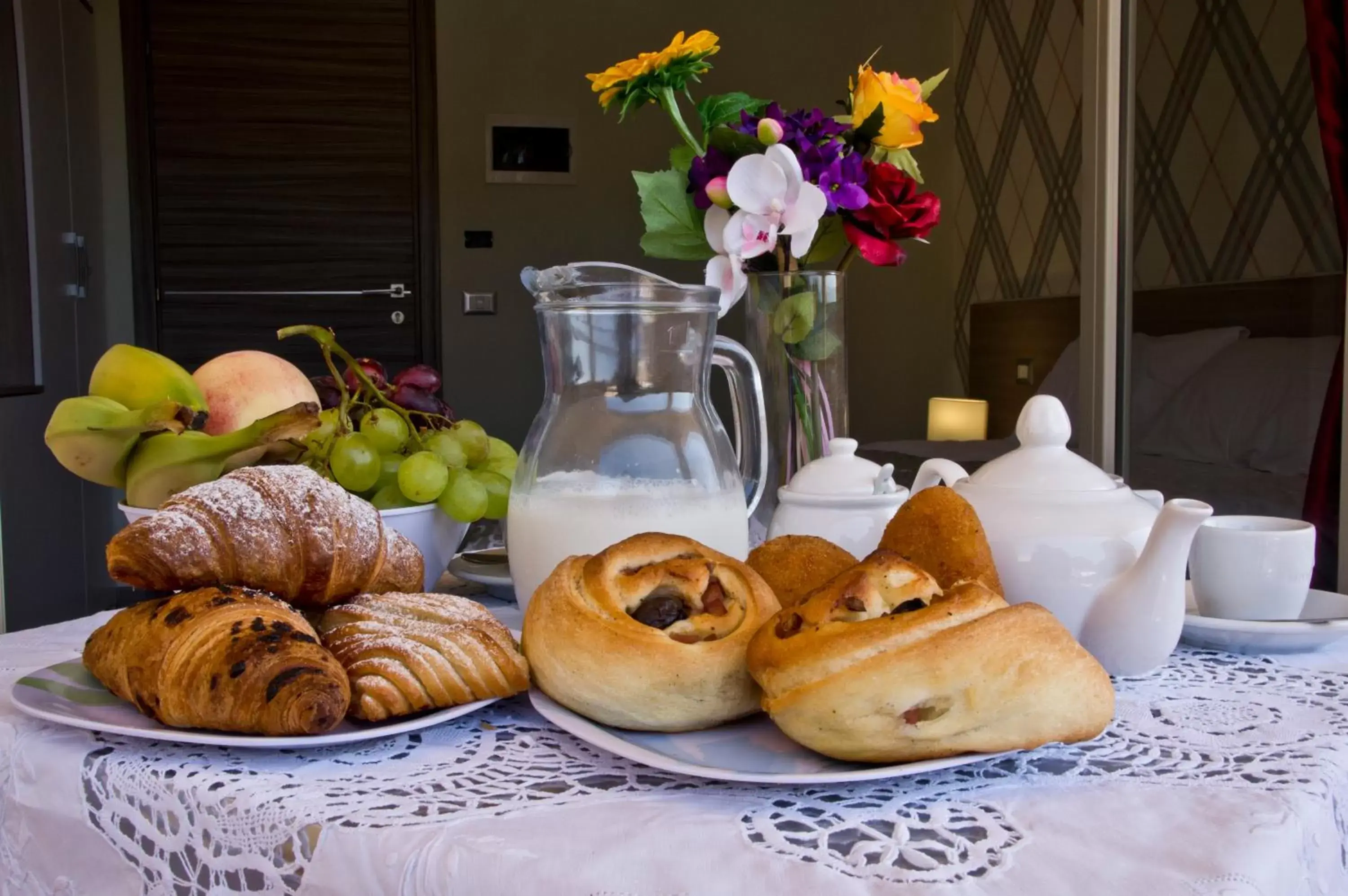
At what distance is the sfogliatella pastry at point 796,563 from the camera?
64 centimetres

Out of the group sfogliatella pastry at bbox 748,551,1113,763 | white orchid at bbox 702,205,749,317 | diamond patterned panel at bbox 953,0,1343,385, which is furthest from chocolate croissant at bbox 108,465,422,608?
diamond patterned panel at bbox 953,0,1343,385

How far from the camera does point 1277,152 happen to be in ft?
6.30

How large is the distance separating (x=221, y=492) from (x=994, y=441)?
3.41 meters

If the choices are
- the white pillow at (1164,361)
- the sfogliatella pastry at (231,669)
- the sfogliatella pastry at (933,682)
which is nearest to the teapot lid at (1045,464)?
the sfogliatella pastry at (933,682)

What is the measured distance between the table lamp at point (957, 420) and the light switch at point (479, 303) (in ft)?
6.15

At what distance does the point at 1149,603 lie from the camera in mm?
617

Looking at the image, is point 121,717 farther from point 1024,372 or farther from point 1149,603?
point 1024,372

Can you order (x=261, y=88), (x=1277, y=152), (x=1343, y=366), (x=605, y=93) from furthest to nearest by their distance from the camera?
(x=261, y=88) < (x=1277, y=152) < (x=1343, y=366) < (x=605, y=93)

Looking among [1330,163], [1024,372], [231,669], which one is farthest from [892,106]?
[1024,372]

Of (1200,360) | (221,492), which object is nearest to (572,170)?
(1200,360)

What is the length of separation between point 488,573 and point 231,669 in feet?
1.38

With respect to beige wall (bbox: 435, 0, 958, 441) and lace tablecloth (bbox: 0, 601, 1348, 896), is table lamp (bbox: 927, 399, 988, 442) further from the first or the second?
lace tablecloth (bbox: 0, 601, 1348, 896)

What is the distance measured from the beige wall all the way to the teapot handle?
12.2 feet

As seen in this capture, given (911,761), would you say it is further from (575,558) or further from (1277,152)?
(1277,152)
